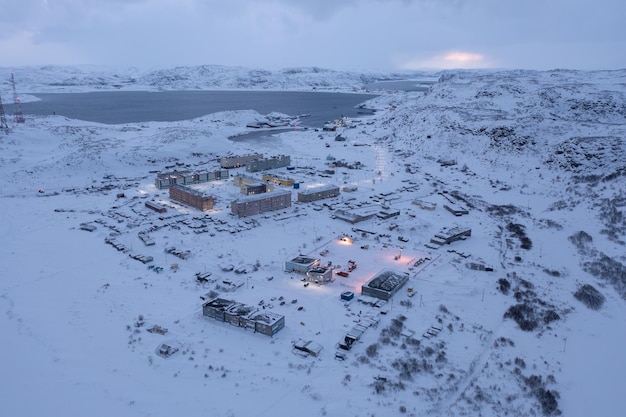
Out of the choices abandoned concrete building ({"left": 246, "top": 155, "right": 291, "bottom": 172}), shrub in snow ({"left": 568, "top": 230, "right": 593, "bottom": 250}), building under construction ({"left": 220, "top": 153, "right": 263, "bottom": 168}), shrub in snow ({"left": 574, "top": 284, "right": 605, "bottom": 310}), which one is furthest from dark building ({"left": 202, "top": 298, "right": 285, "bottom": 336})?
building under construction ({"left": 220, "top": 153, "right": 263, "bottom": 168})

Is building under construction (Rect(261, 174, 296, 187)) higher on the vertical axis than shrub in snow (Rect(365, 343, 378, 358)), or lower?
higher

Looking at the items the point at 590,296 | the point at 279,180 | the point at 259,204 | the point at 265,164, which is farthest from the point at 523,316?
the point at 265,164

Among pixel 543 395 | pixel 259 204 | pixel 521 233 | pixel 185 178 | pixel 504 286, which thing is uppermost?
pixel 185 178

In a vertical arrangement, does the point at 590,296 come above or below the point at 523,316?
above

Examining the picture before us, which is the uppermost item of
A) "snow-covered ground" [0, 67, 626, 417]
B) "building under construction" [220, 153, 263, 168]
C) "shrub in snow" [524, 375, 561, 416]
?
"building under construction" [220, 153, 263, 168]

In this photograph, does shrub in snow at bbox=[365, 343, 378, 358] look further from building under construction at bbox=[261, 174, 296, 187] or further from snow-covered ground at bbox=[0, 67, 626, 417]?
building under construction at bbox=[261, 174, 296, 187]

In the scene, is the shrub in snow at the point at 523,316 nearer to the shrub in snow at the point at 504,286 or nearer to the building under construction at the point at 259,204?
the shrub in snow at the point at 504,286

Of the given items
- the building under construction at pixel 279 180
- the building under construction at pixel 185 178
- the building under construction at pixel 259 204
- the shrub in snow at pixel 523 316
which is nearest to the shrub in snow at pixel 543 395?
the shrub in snow at pixel 523 316

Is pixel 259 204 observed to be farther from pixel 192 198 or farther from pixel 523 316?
pixel 523 316
